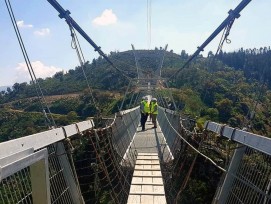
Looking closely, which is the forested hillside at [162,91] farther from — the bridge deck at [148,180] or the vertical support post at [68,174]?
the vertical support post at [68,174]

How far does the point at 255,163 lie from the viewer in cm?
289

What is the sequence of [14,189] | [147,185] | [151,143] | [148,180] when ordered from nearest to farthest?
[14,189]
[147,185]
[148,180]
[151,143]

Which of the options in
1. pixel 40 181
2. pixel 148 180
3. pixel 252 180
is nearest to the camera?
pixel 40 181

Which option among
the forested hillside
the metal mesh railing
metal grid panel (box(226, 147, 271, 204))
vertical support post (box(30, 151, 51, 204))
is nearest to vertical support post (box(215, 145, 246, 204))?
metal grid panel (box(226, 147, 271, 204))

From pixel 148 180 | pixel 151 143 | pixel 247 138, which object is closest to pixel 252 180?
pixel 247 138

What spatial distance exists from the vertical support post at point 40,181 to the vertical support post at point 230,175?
Answer: 1.48m

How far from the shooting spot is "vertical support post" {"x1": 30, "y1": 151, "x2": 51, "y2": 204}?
235 centimetres

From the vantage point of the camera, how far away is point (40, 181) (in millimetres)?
2361

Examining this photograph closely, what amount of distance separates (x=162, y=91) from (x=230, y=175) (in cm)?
3011

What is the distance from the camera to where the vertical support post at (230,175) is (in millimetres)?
3106

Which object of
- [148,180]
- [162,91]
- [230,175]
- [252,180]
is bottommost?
[162,91]

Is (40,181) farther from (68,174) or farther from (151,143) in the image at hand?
(151,143)

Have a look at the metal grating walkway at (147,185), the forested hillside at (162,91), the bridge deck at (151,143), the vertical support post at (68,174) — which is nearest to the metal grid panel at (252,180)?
the metal grating walkway at (147,185)

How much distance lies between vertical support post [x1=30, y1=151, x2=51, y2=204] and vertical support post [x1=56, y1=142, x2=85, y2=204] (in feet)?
2.37
